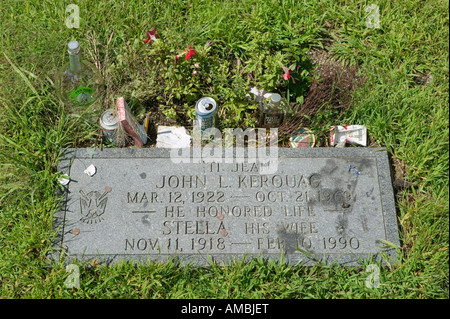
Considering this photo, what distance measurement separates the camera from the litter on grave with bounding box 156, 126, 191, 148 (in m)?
3.03

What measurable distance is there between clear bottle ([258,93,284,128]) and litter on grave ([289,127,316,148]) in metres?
0.14

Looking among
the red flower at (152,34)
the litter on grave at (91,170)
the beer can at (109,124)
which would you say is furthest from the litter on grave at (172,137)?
the red flower at (152,34)

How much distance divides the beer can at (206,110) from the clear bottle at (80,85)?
82 cm

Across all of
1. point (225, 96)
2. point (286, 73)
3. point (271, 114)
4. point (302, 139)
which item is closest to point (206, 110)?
point (225, 96)

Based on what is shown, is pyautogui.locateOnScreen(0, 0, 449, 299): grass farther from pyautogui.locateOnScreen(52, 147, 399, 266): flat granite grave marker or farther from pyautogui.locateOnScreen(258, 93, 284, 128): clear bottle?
pyautogui.locateOnScreen(258, 93, 284, 128): clear bottle

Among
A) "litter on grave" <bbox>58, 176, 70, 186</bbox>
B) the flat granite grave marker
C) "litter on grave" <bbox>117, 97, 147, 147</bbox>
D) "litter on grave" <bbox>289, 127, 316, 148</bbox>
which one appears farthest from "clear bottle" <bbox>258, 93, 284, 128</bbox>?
"litter on grave" <bbox>58, 176, 70, 186</bbox>

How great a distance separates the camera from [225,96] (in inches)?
122

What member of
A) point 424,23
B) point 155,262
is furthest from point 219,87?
point 424,23

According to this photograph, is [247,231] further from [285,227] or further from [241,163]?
[241,163]

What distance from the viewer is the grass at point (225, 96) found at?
263 cm

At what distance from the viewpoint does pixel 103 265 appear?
262 centimetres

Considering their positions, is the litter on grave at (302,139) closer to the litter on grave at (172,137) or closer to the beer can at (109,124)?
the litter on grave at (172,137)

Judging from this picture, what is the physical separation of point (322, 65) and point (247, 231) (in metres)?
1.54

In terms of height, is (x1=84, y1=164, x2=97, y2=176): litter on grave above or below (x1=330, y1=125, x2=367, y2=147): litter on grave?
below
